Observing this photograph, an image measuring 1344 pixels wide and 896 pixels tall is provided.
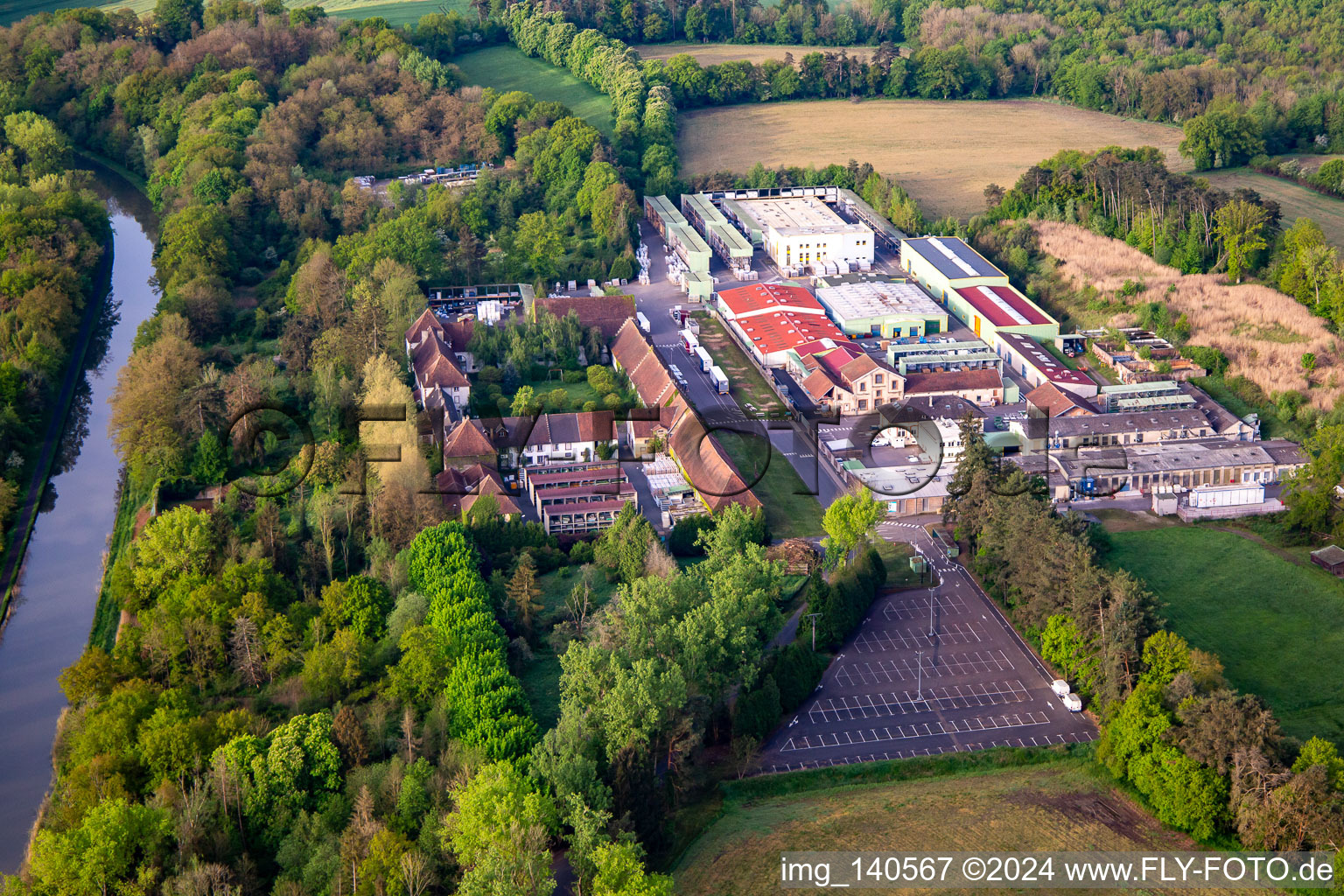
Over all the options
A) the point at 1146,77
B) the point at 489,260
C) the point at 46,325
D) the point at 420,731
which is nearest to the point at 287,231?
the point at 489,260

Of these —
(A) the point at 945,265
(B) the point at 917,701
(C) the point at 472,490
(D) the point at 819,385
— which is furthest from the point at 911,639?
(A) the point at 945,265

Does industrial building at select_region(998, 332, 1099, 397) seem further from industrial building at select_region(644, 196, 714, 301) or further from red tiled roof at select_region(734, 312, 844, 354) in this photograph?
industrial building at select_region(644, 196, 714, 301)

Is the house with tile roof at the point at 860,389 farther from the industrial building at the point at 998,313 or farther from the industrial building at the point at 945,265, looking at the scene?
the industrial building at the point at 945,265

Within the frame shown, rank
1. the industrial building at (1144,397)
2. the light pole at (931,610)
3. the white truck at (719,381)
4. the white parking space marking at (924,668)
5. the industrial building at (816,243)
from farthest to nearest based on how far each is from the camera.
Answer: the industrial building at (816,243) < the white truck at (719,381) < the industrial building at (1144,397) < the light pole at (931,610) < the white parking space marking at (924,668)

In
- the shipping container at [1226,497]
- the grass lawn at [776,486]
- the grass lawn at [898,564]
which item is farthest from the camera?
the shipping container at [1226,497]

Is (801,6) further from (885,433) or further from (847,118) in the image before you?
(885,433)

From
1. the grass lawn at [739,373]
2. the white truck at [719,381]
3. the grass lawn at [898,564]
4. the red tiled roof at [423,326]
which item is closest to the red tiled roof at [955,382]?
the grass lawn at [739,373]
